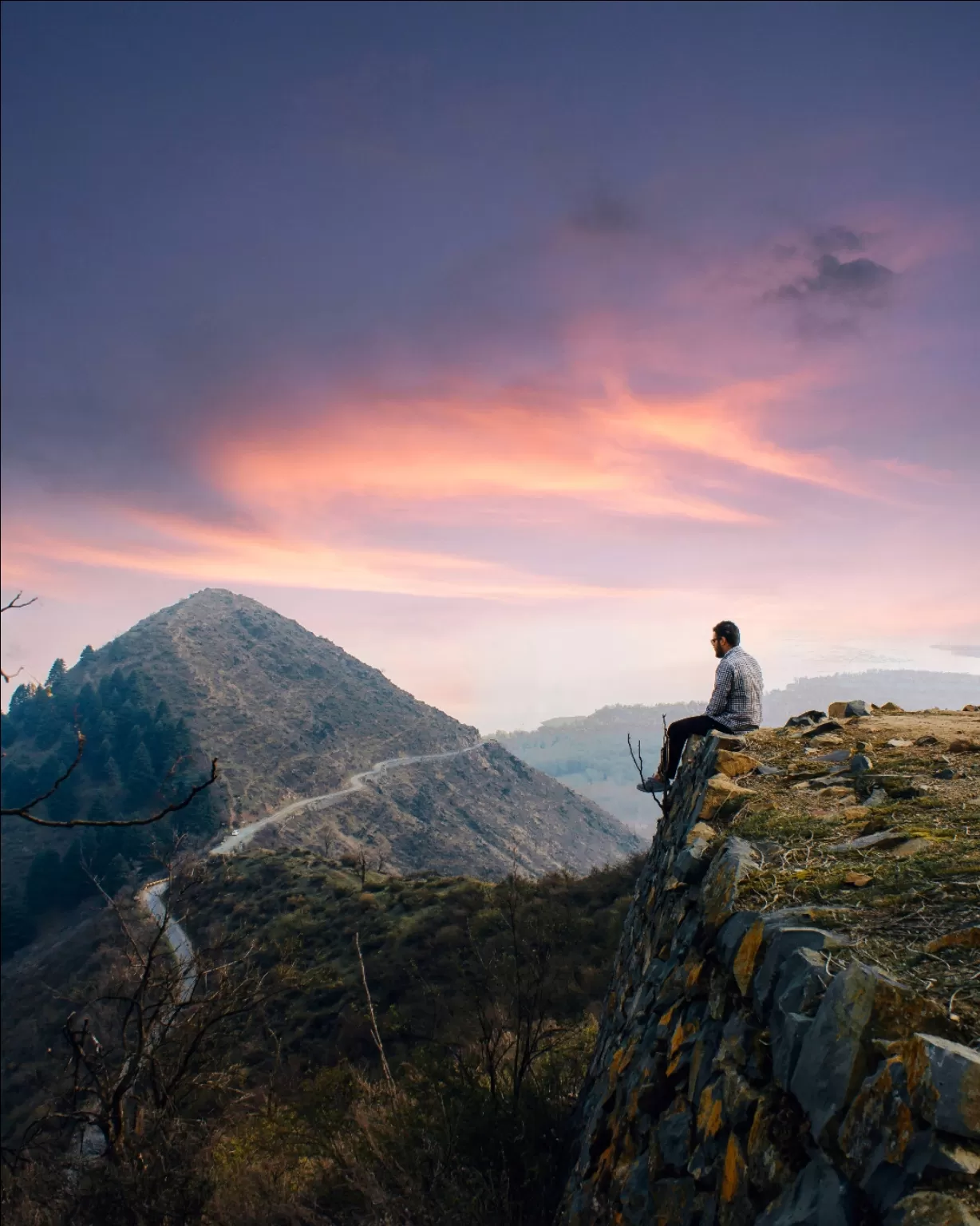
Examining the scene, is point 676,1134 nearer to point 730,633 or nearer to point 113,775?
point 730,633

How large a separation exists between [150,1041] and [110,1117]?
169cm

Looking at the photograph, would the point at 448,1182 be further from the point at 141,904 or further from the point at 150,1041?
the point at 141,904

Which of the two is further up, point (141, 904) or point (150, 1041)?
point (150, 1041)

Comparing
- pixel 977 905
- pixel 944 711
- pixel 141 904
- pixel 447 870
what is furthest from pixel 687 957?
pixel 447 870

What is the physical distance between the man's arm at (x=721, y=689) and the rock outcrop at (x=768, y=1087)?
11.5 ft

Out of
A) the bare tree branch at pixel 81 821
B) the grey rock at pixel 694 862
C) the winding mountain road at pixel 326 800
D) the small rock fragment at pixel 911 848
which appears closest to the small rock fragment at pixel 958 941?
the small rock fragment at pixel 911 848

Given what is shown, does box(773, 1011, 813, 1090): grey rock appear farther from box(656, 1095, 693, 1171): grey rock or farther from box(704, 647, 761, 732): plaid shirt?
box(704, 647, 761, 732): plaid shirt

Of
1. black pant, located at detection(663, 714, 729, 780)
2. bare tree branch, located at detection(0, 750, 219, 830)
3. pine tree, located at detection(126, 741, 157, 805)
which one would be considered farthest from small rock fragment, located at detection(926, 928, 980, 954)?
pine tree, located at detection(126, 741, 157, 805)

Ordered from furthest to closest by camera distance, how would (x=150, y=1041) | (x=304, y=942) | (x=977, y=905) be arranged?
(x=304, y=942) → (x=150, y=1041) → (x=977, y=905)

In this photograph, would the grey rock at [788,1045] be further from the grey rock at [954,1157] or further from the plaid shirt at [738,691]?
the plaid shirt at [738,691]

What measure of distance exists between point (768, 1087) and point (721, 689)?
6077mm

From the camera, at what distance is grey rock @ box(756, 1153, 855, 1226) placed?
6.99ft

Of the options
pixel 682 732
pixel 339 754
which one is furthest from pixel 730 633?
pixel 339 754

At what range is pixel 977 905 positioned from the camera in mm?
3164
